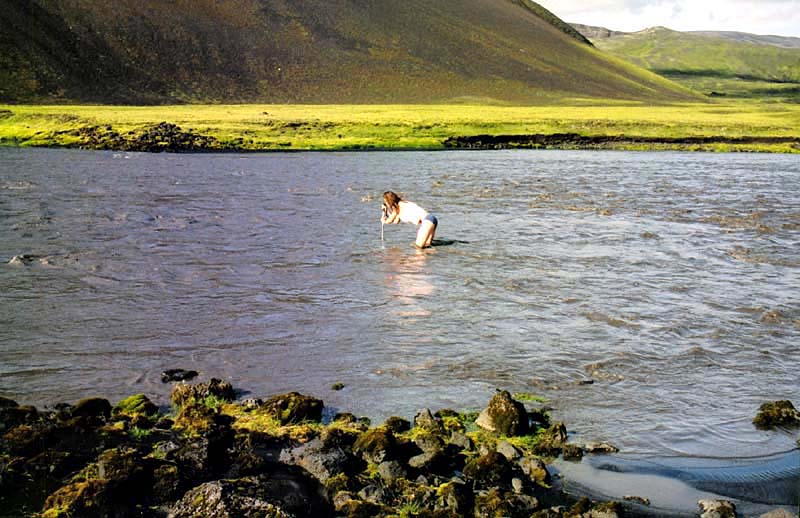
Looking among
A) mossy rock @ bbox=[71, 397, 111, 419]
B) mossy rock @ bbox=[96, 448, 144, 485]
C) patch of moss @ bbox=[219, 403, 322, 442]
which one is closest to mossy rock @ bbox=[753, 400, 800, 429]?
patch of moss @ bbox=[219, 403, 322, 442]

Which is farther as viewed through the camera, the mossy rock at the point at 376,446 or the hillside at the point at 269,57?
the hillside at the point at 269,57

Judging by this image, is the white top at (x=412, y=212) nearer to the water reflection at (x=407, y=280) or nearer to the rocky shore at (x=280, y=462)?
the water reflection at (x=407, y=280)

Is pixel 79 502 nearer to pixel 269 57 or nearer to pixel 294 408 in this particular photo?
pixel 294 408

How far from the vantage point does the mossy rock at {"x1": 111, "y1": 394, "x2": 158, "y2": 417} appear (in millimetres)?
10469

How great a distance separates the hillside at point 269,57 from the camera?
5625 inches

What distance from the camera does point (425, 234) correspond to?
2216 centimetres

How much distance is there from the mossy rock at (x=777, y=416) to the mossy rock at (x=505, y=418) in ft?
9.26

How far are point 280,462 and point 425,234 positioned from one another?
13458 mm

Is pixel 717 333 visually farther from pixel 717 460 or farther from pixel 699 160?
pixel 699 160

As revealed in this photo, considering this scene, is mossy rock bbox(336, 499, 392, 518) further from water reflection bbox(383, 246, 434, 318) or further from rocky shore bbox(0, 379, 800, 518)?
water reflection bbox(383, 246, 434, 318)

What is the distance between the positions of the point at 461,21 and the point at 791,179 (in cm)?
16345

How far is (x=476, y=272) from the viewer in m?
19.7

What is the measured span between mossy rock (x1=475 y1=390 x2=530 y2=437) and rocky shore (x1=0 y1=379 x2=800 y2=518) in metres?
0.01

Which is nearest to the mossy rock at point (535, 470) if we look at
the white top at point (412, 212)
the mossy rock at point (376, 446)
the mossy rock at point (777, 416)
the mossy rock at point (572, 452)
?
the mossy rock at point (572, 452)
